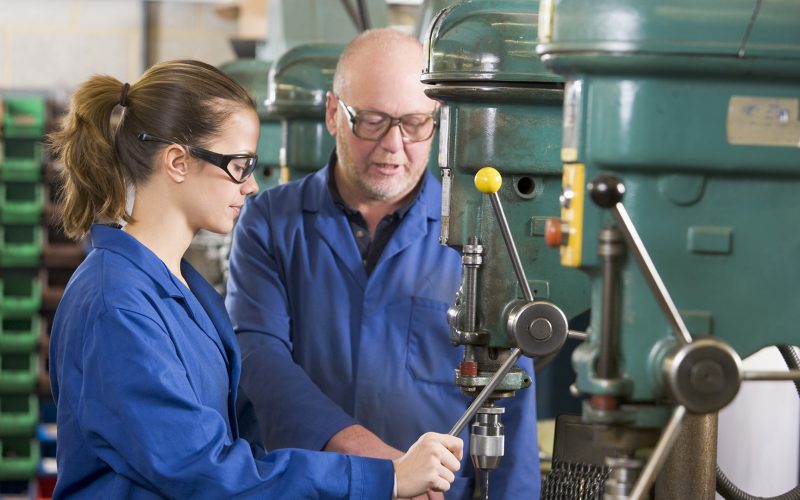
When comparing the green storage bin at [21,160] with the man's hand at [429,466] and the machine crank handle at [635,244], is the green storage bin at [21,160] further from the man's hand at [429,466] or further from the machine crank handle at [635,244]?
the machine crank handle at [635,244]

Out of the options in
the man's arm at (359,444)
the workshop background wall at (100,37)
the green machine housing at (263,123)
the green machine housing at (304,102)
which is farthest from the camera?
the workshop background wall at (100,37)

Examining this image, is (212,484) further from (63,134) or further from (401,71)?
(401,71)

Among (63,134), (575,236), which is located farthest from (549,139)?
(63,134)

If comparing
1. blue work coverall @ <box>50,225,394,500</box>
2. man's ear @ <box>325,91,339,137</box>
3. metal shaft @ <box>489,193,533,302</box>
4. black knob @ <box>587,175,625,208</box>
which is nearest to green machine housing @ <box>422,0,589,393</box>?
metal shaft @ <box>489,193,533,302</box>

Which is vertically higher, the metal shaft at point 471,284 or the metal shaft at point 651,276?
the metal shaft at point 651,276

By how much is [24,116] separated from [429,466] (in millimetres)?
4285

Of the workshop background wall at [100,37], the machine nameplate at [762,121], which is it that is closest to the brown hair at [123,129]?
Result: the machine nameplate at [762,121]

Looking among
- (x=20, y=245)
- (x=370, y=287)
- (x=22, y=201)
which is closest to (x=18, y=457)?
(x=20, y=245)

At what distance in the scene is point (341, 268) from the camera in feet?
7.67

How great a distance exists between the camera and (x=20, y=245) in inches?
215

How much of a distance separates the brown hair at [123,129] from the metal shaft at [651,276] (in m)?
0.80

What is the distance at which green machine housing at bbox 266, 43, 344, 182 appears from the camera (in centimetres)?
295

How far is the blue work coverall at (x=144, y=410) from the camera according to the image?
1582mm

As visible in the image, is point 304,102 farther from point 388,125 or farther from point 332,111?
point 388,125
